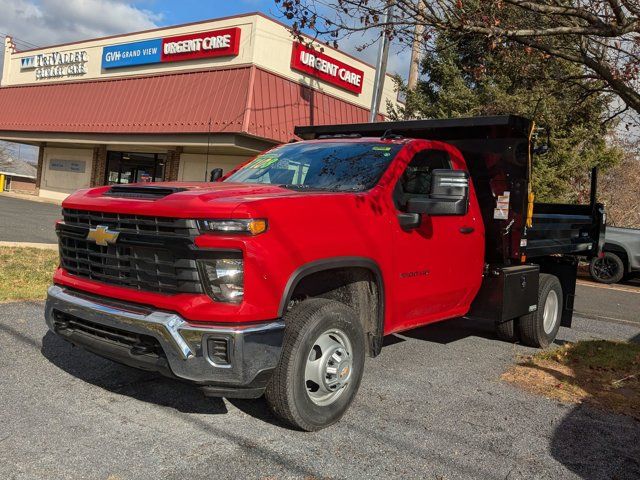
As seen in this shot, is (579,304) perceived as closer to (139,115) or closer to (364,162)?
(364,162)

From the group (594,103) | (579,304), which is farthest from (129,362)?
(594,103)

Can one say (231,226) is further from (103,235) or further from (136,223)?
(103,235)

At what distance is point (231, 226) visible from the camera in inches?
122

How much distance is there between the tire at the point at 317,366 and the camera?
3328 millimetres

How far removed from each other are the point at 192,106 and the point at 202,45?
91.6 inches

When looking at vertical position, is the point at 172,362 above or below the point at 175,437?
above

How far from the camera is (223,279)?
311cm

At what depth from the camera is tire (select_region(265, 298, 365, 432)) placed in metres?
3.33

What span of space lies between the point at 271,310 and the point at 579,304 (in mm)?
9150

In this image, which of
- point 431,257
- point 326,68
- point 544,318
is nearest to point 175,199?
point 431,257

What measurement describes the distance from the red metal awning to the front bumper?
15.7 metres

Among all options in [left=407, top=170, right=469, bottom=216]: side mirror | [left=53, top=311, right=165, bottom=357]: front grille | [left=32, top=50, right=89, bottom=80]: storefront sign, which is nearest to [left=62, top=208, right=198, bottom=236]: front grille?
[left=53, top=311, right=165, bottom=357]: front grille

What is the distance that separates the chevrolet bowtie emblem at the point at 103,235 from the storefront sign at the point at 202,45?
1753 centimetres

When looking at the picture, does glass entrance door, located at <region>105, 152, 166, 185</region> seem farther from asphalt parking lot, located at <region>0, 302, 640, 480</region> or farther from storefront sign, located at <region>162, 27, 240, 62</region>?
asphalt parking lot, located at <region>0, 302, 640, 480</region>
